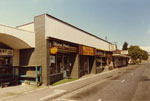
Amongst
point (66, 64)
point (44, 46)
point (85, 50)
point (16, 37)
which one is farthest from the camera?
point (85, 50)

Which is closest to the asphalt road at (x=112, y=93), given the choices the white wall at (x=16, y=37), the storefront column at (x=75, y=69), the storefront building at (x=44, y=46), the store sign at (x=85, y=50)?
the storefront building at (x=44, y=46)

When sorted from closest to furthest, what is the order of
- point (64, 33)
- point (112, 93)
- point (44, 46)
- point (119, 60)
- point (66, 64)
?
1. point (112, 93)
2. point (44, 46)
3. point (64, 33)
4. point (66, 64)
5. point (119, 60)

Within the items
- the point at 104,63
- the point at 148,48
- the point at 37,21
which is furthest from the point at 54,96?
the point at 148,48

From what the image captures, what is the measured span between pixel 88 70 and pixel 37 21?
43.3 ft

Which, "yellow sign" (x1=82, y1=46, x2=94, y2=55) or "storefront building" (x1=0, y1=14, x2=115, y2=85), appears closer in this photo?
"storefront building" (x1=0, y1=14, x2=115, y2=85)

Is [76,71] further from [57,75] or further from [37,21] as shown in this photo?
[37,21]

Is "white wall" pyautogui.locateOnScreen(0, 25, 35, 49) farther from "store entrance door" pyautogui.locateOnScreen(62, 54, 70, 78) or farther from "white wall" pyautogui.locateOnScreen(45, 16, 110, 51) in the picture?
"store entrance door" pyautogui.locateOnScreen(62, 54, 70, 78)

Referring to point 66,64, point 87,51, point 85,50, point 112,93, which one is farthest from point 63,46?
point 112,93

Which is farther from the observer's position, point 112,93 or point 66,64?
point 66,64

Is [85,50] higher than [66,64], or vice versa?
[85,50]

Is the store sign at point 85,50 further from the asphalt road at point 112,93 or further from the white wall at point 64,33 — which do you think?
the asphalt road at point 112,93

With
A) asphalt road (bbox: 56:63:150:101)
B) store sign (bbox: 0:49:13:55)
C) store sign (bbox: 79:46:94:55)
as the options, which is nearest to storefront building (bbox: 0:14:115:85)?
store sign (bbox: 0:49:13:55)

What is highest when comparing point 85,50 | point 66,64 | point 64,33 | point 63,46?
point 64,33

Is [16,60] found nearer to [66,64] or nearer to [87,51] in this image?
[66,64]
